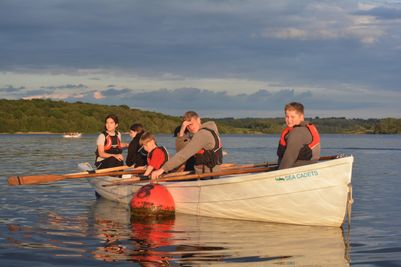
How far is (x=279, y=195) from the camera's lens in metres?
10.3

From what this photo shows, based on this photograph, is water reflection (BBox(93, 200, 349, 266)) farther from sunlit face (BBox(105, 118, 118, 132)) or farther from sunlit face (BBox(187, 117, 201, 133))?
sunlit face (BBox(105, 118, 118, 132))

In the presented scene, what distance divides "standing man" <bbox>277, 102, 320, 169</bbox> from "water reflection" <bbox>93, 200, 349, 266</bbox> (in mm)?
1151

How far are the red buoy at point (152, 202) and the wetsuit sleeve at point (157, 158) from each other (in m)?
0.63

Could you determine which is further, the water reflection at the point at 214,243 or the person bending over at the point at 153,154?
the person bending over at the point at 153,154

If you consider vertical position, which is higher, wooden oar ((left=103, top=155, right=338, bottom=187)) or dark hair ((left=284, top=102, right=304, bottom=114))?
dark hair ((left=284, top=102, right=304, bottom=114))

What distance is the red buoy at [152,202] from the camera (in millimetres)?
11352

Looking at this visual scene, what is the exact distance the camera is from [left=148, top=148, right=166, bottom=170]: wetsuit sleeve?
12.0m

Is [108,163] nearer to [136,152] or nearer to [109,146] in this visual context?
[109,146]

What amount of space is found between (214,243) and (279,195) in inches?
63.1

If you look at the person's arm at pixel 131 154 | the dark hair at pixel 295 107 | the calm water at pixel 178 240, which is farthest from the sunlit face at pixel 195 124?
the person's arm at pixel 131 154

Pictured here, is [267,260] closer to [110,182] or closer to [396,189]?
[110,182]

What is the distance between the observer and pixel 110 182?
44.9ft

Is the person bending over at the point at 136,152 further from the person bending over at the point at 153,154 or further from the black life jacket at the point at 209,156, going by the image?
the black life jacket at the point at 209,156

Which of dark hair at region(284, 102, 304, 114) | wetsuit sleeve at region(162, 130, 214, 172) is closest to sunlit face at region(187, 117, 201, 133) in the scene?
wetsuit sleeve at region(162, 130, 214, 172)
